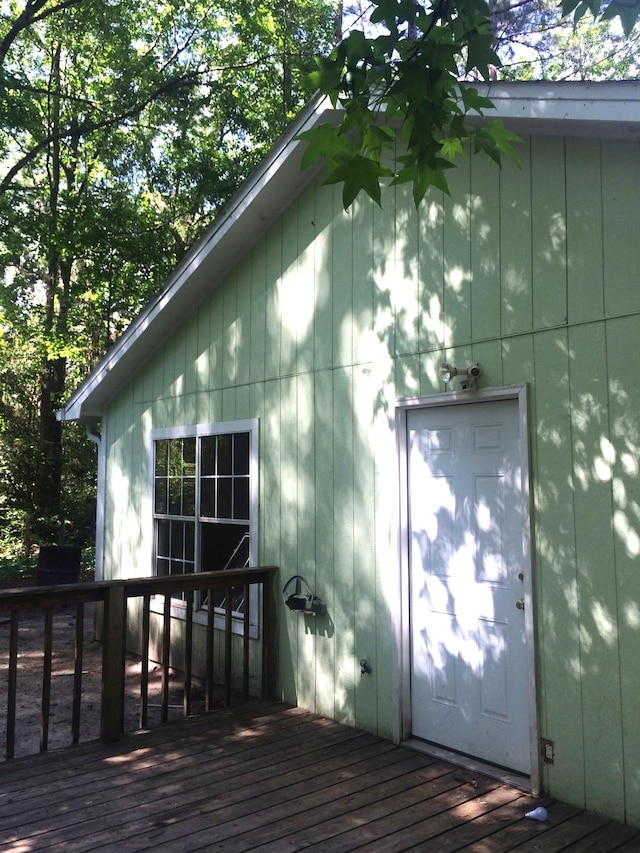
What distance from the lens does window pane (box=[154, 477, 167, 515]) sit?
6.76 meters

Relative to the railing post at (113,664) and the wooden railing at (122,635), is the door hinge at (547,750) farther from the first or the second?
the railing post at (113,664)

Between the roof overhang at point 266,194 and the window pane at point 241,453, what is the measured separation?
141cm

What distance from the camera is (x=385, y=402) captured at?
4598 mm

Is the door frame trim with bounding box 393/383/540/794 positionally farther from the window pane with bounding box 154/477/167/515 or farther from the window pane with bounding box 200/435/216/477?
the window pane with bounding box 154/477/167/515

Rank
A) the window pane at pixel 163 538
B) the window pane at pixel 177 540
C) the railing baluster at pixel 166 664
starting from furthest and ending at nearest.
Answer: the window pane at pixel 163 538 → the window pane at pixel 177 540 → the railing baluster at pixel 166 664

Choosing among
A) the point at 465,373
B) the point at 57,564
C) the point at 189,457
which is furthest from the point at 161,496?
the point at 57,564

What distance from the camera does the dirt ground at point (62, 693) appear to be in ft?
16.1

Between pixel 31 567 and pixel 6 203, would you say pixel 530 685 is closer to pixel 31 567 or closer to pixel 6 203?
Answer: pixel 31 567

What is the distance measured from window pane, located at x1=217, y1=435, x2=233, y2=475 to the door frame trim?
201 cm

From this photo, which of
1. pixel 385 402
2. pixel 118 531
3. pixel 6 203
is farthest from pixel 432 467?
pixel 6 203

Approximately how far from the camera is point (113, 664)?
445cm

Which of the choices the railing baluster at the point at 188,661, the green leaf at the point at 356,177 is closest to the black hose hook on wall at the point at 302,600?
the railing baluster at the point at 188,661

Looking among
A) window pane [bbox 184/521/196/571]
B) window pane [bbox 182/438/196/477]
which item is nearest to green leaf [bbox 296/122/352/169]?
window pane [bbox 182/438/196/477]

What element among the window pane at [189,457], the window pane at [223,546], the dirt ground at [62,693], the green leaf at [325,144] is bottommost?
the dirt ground at [62,693]
